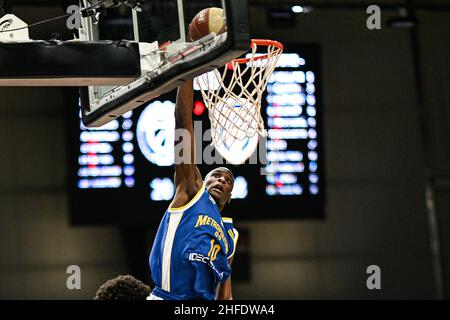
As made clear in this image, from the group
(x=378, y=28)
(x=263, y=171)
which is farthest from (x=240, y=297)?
(x=378, y=28)

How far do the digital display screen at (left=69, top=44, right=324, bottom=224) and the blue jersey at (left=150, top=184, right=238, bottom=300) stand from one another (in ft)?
6.84

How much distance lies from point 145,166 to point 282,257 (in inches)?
54.8

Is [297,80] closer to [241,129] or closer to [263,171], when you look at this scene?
[263,171]

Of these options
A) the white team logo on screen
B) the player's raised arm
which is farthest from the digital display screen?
the player's raised arm

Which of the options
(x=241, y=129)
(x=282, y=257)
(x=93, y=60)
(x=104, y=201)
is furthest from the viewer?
(x=282, y=257)

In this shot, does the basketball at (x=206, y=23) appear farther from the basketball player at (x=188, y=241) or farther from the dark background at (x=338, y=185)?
the dark background at (x=338, y=185)

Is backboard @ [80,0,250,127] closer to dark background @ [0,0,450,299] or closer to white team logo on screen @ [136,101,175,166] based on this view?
white team logo on screen @ [136,101,175,166]

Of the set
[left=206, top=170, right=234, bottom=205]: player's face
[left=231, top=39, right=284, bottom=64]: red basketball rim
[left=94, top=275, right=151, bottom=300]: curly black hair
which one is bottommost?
[left=94, top=275, right=151, bottom=300]: curly black hair

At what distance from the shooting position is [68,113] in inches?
286

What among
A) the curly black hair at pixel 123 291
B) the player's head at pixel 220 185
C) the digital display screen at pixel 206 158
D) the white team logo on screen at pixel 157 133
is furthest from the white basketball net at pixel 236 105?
the white team logo on screen at pixel 157 133

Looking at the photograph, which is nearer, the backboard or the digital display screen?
the backboard

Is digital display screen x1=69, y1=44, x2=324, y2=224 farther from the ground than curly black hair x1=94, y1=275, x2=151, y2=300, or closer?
farther from the ground

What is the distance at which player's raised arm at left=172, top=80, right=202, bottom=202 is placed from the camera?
4668mm

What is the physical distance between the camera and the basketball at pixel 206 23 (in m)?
3.62
